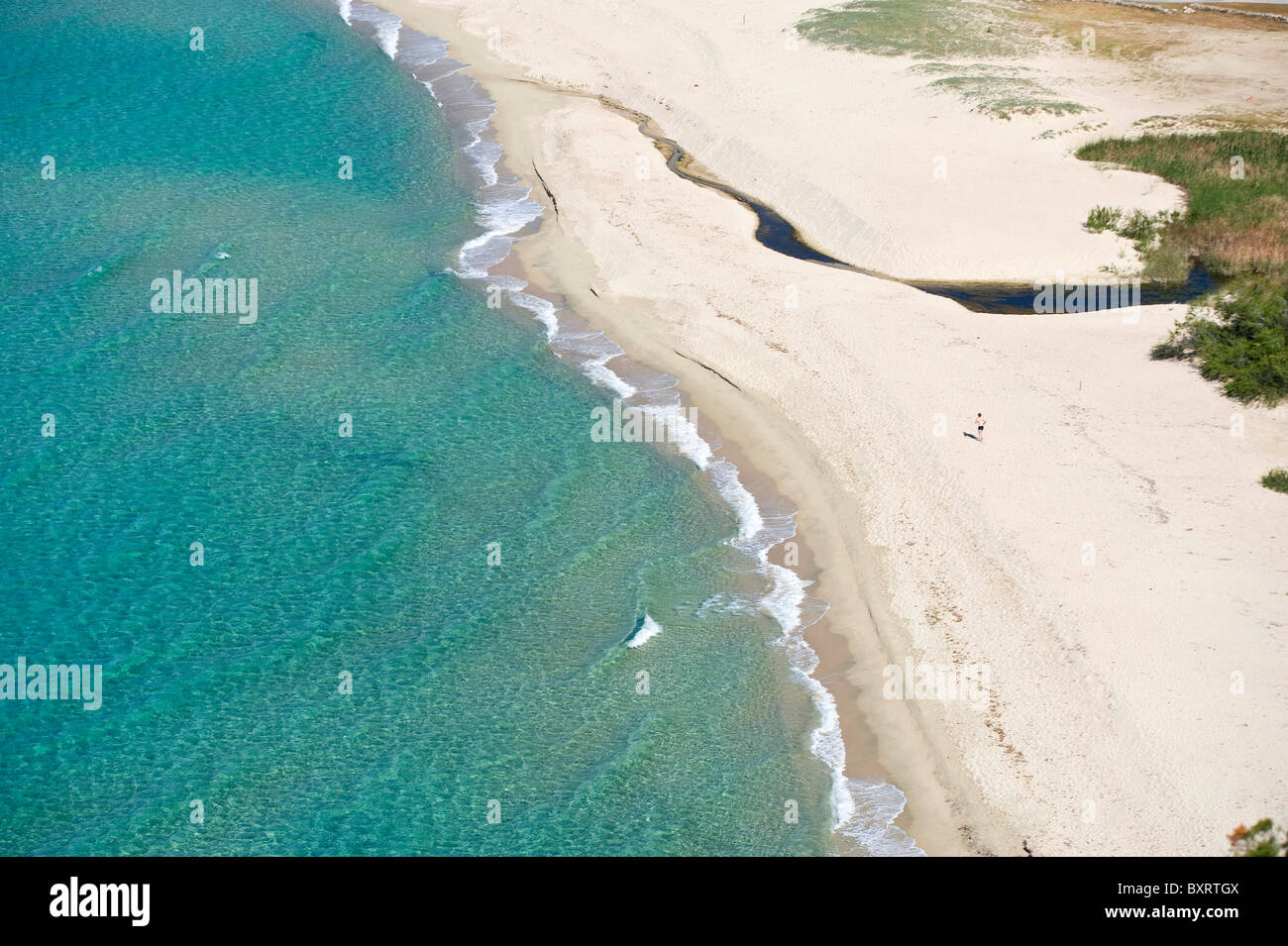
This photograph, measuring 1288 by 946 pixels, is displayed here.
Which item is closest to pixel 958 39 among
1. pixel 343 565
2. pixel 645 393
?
pixel 645 393

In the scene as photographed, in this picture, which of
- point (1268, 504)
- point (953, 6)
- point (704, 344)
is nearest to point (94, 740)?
point (704, 344)

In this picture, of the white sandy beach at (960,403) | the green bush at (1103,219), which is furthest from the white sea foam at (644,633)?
the green bush at (1103,219)

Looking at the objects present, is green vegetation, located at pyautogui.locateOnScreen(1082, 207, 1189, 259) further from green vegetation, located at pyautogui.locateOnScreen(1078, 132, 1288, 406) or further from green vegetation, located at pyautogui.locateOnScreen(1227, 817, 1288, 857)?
green vegetation, located at pyautogui.locateOnScreen(1227, 817, 1288, 857)

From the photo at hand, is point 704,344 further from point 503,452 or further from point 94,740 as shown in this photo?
point 94,740

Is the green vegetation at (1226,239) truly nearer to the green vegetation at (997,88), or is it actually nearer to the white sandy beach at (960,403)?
the white sandy beach at (960,403)

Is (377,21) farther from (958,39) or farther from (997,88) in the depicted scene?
(997,88)

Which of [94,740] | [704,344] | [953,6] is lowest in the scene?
[94,740]
